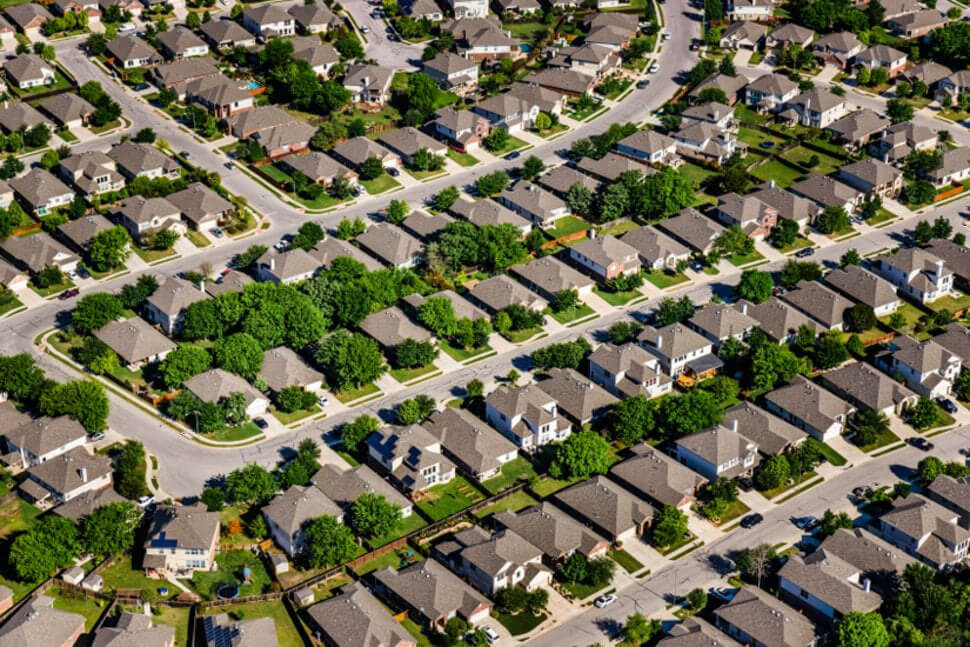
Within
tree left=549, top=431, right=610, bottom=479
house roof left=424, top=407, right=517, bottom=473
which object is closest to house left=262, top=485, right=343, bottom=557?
house roof left=424, top=407, right=517, bottom=473

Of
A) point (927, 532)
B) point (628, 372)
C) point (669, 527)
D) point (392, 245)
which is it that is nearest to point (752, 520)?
point (669, 527)

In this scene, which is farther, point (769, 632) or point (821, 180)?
point (821, 180)

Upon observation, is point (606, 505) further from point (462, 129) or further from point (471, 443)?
point (462, 129)

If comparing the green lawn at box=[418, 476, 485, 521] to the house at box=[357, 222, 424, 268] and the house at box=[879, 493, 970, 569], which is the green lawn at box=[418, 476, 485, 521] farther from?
the house at box=[357, 222, 424, 268]

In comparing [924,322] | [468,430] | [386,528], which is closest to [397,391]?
[468,430]

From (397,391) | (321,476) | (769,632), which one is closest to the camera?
(769,632)

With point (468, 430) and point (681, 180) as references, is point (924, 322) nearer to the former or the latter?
point (681, 180)

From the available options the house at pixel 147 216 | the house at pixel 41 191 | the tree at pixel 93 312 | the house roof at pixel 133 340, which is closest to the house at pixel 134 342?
the house roof at pixel 133 340
